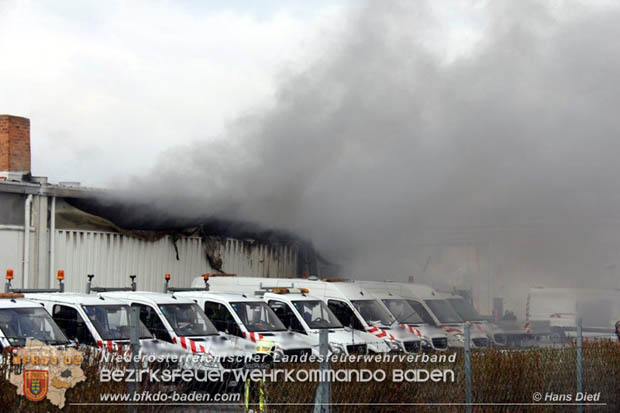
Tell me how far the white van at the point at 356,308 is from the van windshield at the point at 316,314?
629 millimetres

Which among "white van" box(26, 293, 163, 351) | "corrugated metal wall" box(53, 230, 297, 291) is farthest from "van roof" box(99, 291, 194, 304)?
"corrugated metal wall" box(53, 230, 297, 291)

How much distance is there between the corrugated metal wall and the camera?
17906mm

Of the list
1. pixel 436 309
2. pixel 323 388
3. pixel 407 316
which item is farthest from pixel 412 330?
pixel 323 388

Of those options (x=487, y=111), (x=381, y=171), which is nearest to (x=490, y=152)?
(x=487, y=111)

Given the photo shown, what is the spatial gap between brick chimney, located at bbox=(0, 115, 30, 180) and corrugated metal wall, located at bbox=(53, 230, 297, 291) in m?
4.32

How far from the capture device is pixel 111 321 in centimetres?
1218

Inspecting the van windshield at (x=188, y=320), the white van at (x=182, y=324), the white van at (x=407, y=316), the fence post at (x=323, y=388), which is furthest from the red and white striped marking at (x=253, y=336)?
the fence post at (x=323, y=388)

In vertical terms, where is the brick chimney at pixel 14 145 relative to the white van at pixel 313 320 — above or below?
above

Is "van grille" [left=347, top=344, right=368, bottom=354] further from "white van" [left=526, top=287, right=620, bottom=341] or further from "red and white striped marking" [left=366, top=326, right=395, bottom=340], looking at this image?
"white van" [left=526, top=287, right=620, bottom=341]

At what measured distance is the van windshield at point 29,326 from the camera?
416 inches

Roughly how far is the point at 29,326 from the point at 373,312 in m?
7.62

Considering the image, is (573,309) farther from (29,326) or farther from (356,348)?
(29,326)

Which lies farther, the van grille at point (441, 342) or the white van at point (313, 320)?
the van grille at point (441, 342)

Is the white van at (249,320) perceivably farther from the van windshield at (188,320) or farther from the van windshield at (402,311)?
the van windshield at (402,311)
